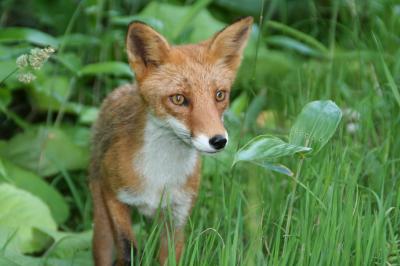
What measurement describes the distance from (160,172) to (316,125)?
108 cm

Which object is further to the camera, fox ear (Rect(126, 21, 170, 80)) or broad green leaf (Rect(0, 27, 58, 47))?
broad green leaf (Rect(0, 27, 58, 47))

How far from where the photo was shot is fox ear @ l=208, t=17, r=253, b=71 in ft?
15.2

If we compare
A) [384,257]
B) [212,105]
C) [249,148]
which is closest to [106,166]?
[212,105]

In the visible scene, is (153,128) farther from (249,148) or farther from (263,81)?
(263,81)

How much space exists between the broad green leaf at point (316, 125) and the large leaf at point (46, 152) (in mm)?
3030

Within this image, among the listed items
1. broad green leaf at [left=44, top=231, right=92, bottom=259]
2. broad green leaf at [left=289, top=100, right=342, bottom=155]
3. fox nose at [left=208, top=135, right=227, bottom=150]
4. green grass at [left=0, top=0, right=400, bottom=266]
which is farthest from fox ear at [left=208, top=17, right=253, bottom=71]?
broad green leaf at [left=44, top=231, right=92, bottom=259]

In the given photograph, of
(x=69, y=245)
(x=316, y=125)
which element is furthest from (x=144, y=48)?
(x=69, y=245)

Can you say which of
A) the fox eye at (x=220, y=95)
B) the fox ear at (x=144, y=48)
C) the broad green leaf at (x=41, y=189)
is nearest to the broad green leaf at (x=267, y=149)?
the fox eye at (x=220, y=95)

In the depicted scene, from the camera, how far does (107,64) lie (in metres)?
6.12

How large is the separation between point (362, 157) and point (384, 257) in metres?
1.17

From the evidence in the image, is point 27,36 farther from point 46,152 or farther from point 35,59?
point 35,59

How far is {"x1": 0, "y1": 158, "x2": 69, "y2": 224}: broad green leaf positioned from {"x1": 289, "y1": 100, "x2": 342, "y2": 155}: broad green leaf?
2.77 m

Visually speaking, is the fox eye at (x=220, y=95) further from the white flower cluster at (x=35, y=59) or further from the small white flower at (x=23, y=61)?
the small white flower at (x=23, y=61)

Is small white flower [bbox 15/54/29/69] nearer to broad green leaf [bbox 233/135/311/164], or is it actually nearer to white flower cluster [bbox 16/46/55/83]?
white flower cluster [bbox 16/46/55/83]
